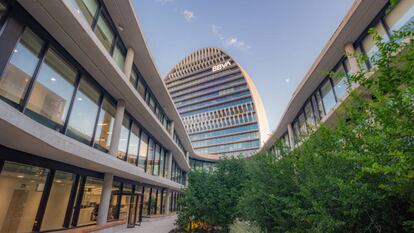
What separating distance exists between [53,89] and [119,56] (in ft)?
16.1

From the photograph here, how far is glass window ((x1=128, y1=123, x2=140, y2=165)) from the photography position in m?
14.1

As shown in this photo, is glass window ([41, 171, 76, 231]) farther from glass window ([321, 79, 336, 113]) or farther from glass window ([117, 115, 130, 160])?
glass window ([321, 79, 336, 113])

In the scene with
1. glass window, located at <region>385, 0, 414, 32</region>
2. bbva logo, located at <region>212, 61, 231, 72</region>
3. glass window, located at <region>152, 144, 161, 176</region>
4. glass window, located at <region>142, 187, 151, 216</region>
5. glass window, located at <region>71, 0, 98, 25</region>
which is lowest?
glass window, located at <region>142, 187, 151, 216</region>

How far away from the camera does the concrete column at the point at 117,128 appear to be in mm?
11417

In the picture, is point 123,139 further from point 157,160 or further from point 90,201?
point 157,160

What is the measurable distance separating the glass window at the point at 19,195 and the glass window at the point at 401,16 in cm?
1410

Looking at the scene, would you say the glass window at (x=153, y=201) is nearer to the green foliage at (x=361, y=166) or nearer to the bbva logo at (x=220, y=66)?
the green foliage at (x=361, y=166)

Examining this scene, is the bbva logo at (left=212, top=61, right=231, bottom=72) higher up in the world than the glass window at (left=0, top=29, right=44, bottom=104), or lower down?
higher up

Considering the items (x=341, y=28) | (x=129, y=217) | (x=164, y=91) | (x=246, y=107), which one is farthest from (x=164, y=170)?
(x=246, y=107)

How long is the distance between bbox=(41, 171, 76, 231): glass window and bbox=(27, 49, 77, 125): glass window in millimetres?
2531

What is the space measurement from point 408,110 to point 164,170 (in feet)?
71.6

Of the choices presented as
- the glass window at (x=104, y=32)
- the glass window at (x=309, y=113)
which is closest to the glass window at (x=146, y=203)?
the glass window at (x=104, y=32)

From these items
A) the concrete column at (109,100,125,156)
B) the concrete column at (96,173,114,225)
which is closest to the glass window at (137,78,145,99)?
the concrete column at (109,100,125,156)

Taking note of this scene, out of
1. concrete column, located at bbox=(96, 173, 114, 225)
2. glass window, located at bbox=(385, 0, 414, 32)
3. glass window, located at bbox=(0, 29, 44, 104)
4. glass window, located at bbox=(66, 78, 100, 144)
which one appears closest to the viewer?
glass window, located at bbox=(0, 29, 44, 104)
